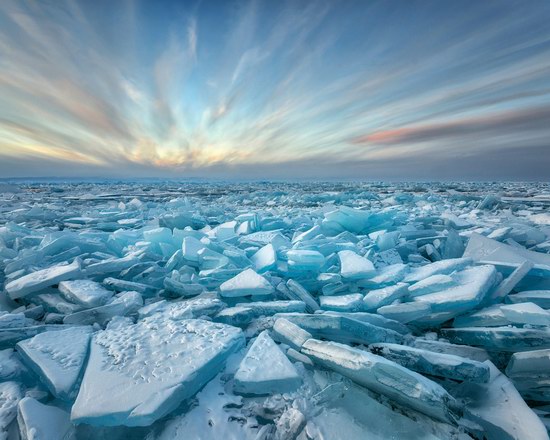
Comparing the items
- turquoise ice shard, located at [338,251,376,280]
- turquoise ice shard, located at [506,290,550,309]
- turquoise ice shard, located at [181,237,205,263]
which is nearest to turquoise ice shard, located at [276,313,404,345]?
turquoise ice shard, located at [338,251,376,280]

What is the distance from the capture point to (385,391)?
1.24 m

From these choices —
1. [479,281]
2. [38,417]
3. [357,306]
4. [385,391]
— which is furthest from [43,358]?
[479,281]

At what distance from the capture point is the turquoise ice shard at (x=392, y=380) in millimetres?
1120

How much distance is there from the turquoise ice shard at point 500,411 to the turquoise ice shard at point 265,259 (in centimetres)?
188

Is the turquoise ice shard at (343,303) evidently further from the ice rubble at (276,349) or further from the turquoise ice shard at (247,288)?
the turquoise ice shard at (247,288)

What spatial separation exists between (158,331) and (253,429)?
0.86 meters

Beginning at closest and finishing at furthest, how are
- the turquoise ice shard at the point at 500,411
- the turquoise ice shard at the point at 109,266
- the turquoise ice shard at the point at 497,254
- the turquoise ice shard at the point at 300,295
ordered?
the turquoise ice shard at the point at 500,411, the turquoise ice shard at the point at 300,295, the turquoise ice shard at the point at 497,254, the turquoise ice shard at the point at 109,266

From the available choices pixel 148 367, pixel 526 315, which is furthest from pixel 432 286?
pixel 148 367

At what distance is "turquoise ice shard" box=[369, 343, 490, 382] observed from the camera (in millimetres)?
1310

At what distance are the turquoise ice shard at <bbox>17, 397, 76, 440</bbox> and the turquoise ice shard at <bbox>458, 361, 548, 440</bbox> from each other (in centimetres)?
163

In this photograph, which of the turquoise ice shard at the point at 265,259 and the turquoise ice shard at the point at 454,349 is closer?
the turquoise ice shard at the point at 454,349

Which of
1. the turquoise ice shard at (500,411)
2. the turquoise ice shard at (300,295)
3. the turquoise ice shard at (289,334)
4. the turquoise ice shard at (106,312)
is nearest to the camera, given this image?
the turquoise ice shard at (500,411)

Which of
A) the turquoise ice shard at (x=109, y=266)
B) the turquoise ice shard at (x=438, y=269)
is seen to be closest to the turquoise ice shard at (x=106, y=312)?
the turquoise ice shard at (x=109, y=266)

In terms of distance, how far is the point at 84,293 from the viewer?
7.49 feet
